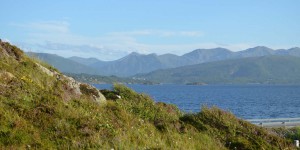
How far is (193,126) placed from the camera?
53.2 feet

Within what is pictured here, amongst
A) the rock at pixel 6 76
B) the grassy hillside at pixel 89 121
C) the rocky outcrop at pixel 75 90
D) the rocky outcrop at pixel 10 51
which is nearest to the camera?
the grassy hillside at pixel 89 121

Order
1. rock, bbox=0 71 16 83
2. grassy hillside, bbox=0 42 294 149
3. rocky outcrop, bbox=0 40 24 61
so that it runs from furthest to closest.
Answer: rocky outcrop, bbox=0 40 24 61
rock, bbox=0 71 16 83
grassy hillside, bbox=0 42 294 149

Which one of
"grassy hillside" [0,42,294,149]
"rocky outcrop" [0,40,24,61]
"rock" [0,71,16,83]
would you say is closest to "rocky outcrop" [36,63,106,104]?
"grassy hillside" [0,42,294,149]

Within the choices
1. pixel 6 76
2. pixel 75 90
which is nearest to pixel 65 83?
pixel 75 90

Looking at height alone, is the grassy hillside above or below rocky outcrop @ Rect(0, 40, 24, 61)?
below

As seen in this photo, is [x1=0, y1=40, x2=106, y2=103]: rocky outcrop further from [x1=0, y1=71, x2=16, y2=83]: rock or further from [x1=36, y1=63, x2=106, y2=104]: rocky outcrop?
[x1=0, y1=71, x2=16, y2=83]: rock

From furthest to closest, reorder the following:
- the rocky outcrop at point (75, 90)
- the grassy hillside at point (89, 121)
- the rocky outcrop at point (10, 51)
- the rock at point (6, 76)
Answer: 1. the rocky outcrop at point (10, 51)
2. the rocky outcrop at point (75, 90)
3. the rock at point (6, 76)
4. the grassy hillside at point (89, 121)

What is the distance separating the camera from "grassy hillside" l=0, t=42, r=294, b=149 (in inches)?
443

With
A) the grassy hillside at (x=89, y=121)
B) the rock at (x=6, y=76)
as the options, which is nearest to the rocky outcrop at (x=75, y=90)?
the grassy hillside at (x=89, y=121)

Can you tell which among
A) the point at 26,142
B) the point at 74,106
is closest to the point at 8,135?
the point at 26,142

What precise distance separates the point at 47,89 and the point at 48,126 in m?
3.44

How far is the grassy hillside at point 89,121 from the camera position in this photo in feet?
36.9

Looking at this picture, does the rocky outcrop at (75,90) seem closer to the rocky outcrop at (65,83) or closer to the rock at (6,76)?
the rocky outcrop at (65,83)

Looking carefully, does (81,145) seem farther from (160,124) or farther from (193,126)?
(193,126)
